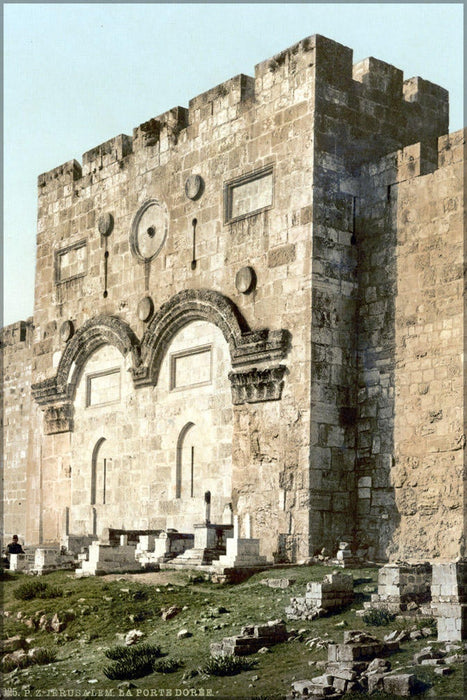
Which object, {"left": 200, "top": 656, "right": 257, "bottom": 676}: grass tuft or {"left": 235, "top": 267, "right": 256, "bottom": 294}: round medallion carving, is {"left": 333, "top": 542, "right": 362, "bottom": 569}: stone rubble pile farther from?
{"left": 235, "top": 267, "right": 256, "bottom": 294}: round medallion carving

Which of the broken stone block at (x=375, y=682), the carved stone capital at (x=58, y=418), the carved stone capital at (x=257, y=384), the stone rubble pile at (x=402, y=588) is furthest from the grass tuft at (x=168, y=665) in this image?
the carved stone capital at (x=58, y=418)

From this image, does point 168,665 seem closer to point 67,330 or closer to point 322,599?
point 322,599

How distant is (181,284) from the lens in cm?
2006

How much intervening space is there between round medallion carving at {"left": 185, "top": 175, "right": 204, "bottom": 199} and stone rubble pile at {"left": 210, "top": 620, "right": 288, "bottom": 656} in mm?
9449

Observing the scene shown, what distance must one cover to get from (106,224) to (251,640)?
11.8 metres

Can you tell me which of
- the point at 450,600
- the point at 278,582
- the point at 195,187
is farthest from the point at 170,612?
the point at 195,187

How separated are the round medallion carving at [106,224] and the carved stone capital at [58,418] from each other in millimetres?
3580

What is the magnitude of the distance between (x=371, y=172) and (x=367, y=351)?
2893mm

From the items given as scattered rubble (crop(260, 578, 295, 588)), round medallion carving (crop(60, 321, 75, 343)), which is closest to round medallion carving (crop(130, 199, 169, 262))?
round medallion carving (crop(60, 321, 75, 343))

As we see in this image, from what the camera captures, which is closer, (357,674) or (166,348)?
(357,674)

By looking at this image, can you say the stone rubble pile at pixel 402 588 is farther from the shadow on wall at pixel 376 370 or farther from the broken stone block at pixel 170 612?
the shadow on wall at pixel 376 370

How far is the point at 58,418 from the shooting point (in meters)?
23.1

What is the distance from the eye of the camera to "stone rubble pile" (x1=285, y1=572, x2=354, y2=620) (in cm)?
1321

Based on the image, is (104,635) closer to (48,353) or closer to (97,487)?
(97,487)
